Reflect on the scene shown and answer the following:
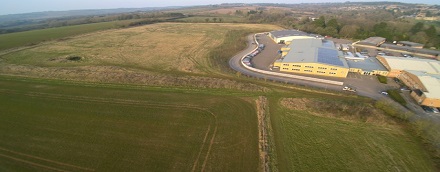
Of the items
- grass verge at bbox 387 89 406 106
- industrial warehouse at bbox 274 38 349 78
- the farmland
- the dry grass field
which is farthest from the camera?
industrial warehouse at bbox 274 38 349 78

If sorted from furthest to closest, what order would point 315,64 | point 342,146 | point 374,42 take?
point 374,42
point 315,64
point 342,146

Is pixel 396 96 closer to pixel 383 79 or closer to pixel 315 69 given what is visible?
pixel 383 79

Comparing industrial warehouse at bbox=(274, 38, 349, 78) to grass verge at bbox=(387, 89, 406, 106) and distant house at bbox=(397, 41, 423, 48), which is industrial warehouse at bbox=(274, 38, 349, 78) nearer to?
grass verge at bbox=(387, 89, 406, 106)

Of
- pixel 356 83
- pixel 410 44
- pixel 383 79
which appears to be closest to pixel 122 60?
pixel 356 83

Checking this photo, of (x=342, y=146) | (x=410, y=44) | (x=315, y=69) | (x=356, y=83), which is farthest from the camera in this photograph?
(x=410, y=44)

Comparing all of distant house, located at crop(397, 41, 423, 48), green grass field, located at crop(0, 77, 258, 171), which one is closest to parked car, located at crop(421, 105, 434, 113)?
green grass field, located at crop(0, 77, 258, 171)
